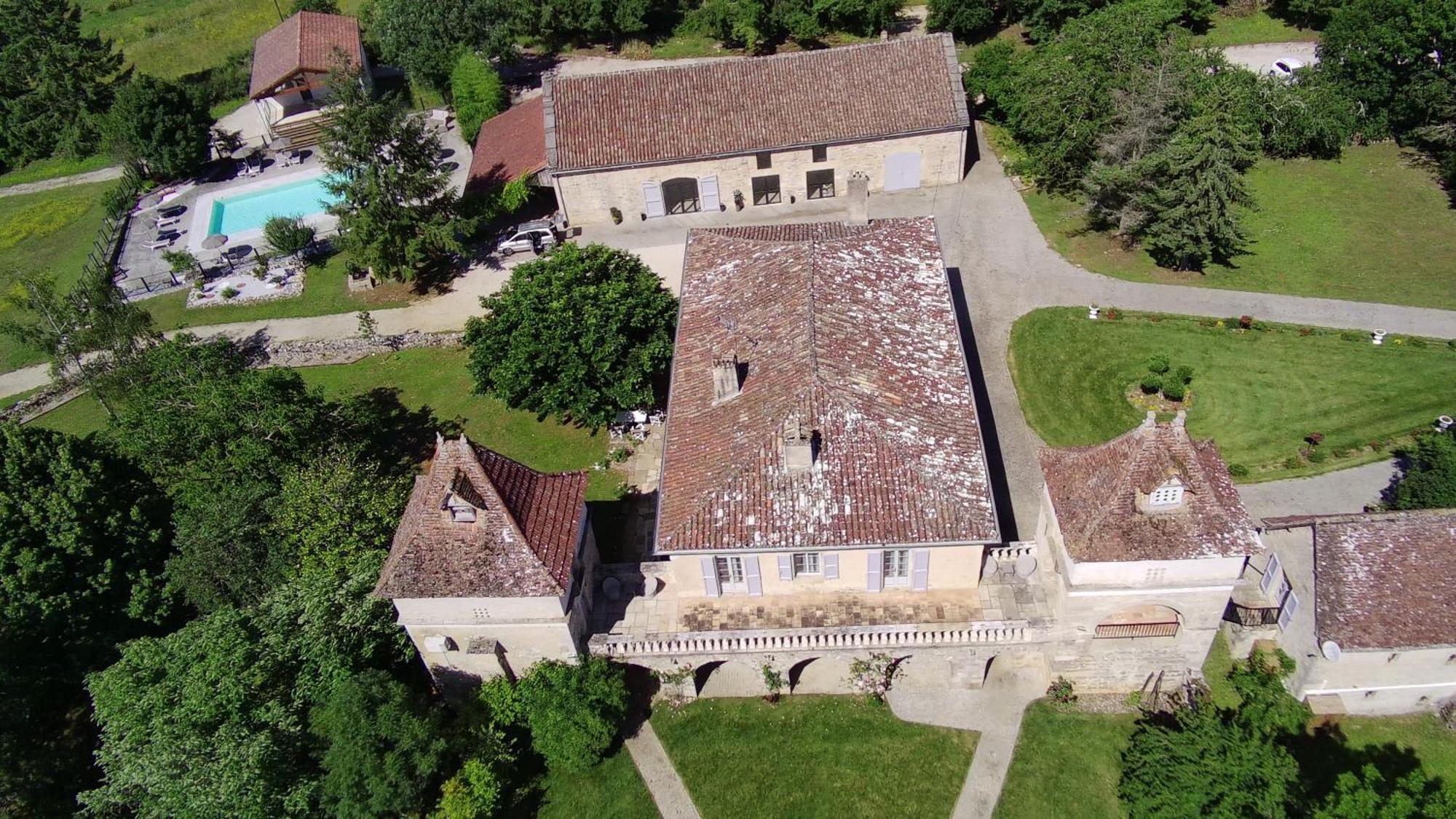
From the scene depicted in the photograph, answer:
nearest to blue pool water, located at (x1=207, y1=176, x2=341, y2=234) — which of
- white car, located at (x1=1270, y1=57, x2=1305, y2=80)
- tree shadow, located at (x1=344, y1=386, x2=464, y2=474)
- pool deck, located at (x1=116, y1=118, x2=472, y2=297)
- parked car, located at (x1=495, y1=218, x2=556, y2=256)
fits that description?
pool deck, located at (x1=116, y1=118, x2=472, y2=297)

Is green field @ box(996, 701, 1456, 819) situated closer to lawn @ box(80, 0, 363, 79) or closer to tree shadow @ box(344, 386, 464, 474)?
tree shadow @ box(344, 386, 464, 474)

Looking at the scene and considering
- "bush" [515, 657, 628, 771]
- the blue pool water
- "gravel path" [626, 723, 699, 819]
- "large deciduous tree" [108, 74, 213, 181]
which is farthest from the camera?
"large deciduous tree" [108, 74, 213, 181]

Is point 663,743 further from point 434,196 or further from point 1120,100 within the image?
point 1120,100

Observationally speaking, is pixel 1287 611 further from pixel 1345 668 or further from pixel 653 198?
pixel 653 198

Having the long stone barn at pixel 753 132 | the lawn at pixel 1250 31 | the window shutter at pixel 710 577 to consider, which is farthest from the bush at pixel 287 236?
the lawn at pixel 1250 31

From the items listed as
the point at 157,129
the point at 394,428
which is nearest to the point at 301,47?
the point at 157,129

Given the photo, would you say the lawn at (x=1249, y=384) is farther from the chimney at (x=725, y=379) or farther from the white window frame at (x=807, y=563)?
the chimney at (x=725, y=379)
